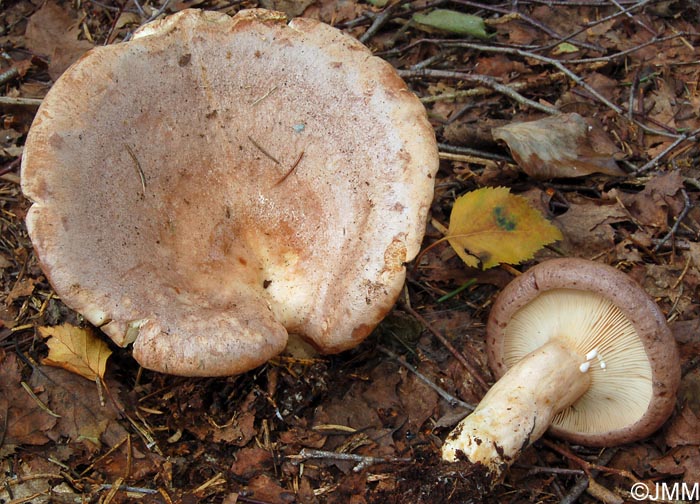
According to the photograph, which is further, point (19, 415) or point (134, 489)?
point (19, 415)

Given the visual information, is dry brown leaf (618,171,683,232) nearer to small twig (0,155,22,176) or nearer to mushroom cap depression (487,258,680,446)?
mushroom cap depression (487,258,680,446)

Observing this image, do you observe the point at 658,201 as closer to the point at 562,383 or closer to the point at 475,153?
the point at 475,153

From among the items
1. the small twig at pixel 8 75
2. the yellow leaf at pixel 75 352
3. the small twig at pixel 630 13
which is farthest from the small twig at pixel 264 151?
the small twig at pixel 630 13

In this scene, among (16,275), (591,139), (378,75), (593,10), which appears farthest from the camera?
(593,10)

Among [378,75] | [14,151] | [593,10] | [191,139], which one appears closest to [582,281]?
[378,75]

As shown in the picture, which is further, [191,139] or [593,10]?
[593,10]

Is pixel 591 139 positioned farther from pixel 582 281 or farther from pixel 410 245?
pixel 410 245

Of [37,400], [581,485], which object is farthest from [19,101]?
[581,485]
